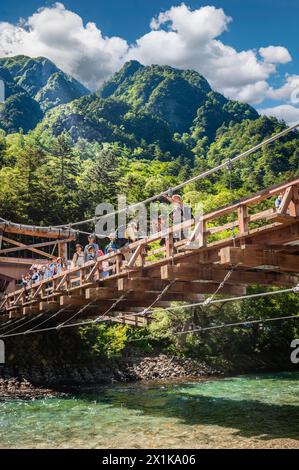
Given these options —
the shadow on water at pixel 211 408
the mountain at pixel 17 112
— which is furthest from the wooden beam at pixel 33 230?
the mountain at pixel 17 112

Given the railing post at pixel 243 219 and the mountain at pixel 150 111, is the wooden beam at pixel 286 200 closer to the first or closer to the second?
the railing post at pixel 243 219

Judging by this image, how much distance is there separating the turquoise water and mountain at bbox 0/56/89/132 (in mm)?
126823

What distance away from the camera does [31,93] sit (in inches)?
7254

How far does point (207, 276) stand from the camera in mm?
11148

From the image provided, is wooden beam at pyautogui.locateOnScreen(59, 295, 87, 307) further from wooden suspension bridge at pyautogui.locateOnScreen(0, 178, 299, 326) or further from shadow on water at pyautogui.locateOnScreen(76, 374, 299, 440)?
shadow on water at pyautogui.locateOnScreen(76, 374, 299, 440)

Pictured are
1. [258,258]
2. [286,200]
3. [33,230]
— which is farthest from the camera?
[33,230]

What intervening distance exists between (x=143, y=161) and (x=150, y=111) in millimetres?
64311

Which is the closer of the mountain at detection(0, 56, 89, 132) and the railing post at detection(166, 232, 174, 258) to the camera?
the railing post at detection(166, 232, 174, 258)

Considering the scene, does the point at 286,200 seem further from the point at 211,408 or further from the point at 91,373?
the point at 91,373

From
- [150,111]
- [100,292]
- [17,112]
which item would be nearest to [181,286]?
[100,292]

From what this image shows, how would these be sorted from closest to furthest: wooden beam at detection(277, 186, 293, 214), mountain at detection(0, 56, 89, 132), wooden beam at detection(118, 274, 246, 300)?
wooden beam at detection(277, 186, 293, 214) < wooden beam at detection(118, 274, 246, 300) < mountain at detection(0, 56, 89, 132)

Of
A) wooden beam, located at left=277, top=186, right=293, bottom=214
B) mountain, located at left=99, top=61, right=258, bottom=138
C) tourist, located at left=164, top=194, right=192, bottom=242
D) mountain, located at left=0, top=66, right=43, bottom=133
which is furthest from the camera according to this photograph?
mountain, located at left=99, top=61, right=258, bottom=138

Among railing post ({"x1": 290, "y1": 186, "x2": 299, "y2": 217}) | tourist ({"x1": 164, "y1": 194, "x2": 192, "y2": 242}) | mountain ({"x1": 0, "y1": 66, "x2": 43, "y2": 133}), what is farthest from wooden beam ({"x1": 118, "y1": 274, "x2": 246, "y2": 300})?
mountain ({"x1": 0, "y1": 66, "x2": 43, "y2": 133})

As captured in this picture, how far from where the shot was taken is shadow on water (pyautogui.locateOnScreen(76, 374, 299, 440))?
1165 centimetres
